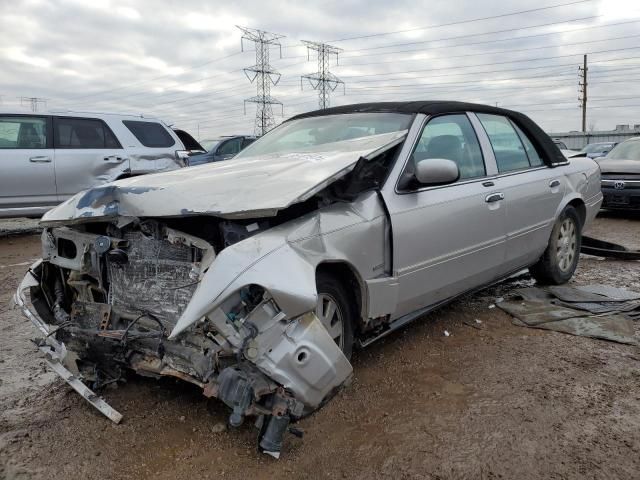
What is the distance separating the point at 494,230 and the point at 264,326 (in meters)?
2.31

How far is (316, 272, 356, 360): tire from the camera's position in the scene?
294 centimetres

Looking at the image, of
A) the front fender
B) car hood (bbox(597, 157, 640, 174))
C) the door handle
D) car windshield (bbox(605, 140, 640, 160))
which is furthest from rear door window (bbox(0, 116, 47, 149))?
car windshield (bbox(605, 140, 640, 160))

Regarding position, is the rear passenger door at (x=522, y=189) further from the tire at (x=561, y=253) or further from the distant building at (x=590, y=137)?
the distant building at (x=590, y=137)

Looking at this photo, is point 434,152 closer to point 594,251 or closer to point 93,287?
point 93,287

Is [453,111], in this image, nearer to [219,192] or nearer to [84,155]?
[219,192]

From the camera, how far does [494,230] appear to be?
4.14 m

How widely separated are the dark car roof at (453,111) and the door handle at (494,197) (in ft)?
2.20

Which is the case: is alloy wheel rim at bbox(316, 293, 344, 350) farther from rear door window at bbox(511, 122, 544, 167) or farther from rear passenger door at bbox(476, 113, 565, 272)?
rear door window at bbox(511, 122, 544, 167)

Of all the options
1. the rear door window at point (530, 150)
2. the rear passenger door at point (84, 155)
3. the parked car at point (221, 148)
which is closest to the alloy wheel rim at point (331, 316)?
the rear door window at point (530, 150)

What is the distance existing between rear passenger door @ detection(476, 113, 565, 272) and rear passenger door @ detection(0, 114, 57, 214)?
6446mm

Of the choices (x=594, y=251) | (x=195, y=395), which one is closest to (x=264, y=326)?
(x=195, y=395)

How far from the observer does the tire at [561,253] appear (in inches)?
203

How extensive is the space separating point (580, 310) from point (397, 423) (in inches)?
97.7

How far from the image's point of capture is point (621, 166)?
Answer: 34.3 feet
